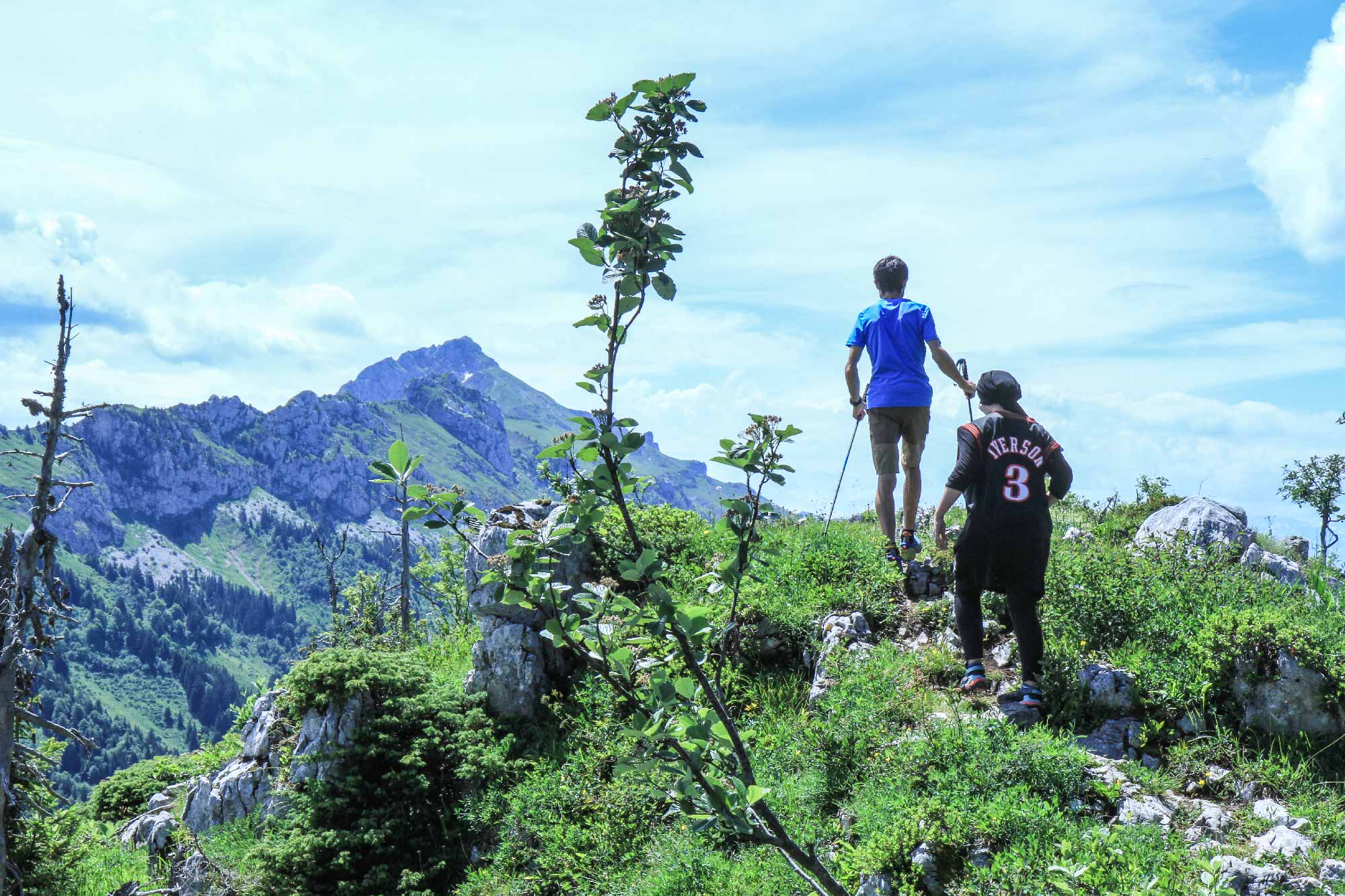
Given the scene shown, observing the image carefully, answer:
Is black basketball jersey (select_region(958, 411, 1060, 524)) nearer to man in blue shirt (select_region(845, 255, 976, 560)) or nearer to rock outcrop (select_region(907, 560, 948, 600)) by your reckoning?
man in blue shirt (select_region(845, 255, 976, 560))

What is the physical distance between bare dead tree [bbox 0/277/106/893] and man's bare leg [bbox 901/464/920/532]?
1266 cm

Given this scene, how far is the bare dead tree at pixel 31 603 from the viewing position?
12852 millimetres

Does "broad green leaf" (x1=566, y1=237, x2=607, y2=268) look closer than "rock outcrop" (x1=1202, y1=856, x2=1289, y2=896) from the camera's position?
Yes

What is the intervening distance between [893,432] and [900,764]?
12.7 ft

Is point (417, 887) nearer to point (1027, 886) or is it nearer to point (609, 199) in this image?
point (1027, 886)

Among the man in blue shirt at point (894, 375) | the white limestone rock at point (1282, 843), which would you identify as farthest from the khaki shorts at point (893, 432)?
the white limestone rock at point (1282, 843)

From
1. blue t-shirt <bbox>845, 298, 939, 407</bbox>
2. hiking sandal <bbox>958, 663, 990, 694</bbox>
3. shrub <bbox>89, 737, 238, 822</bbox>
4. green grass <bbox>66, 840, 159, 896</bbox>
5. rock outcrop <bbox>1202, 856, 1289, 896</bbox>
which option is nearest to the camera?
rock outcrop <bbox>1202, 856, 1289, 896</bbox>

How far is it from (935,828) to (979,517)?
8.99 feet

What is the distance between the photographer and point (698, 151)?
2.91 metres

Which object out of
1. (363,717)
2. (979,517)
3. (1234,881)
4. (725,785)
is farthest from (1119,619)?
(363,717)

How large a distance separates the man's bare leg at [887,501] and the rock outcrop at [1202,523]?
3.25 metres

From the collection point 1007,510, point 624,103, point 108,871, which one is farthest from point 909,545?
point 108,871

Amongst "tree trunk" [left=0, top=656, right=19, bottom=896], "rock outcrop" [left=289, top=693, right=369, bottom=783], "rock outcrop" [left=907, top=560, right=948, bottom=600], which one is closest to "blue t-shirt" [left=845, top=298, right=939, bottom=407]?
"rock outcrop" [left=907, top=560, right=948, bottom=600]

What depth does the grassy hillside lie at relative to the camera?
602cm
